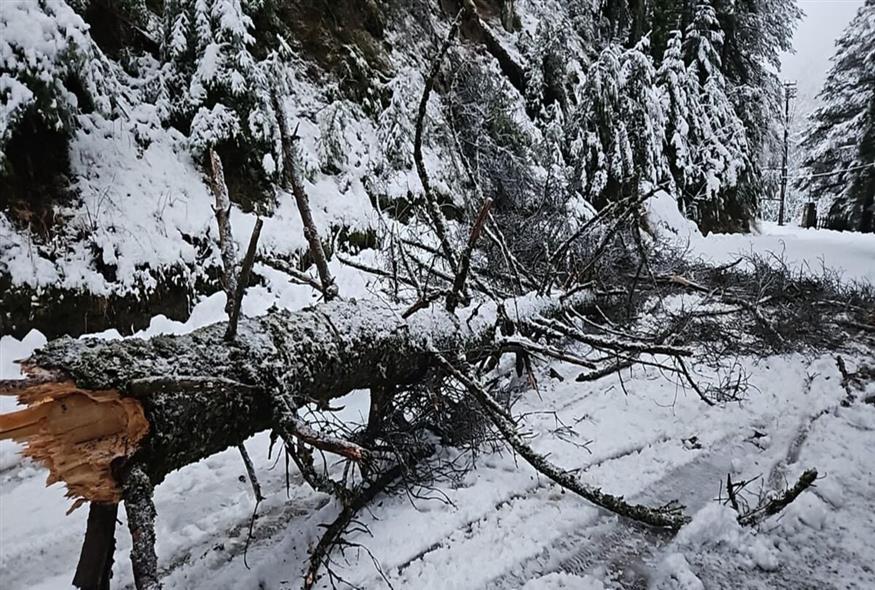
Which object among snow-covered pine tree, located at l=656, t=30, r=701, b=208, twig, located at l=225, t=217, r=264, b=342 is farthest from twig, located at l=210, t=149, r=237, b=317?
snow-covered pine tree, located at l=656, t=30, r=701, b=208

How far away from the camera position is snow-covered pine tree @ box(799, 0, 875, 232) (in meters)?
14.1

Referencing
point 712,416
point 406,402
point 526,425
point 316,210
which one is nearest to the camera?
point 406,402

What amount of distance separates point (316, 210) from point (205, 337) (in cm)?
449

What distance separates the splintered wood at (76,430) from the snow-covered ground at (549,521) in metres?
0.87

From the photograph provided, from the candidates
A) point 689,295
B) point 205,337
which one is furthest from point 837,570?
point 689,295

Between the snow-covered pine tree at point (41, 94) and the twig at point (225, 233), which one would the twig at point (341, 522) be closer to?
the twig at point (225, 233)

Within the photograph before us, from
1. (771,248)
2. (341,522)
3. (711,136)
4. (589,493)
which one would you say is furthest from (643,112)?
(341,522)

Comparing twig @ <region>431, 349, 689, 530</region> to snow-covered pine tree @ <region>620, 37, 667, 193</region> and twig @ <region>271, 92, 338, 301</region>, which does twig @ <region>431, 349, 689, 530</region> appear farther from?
snow-covered pine tree @ <region>620, 37, 667, 193</region>

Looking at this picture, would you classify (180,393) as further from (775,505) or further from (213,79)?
(213,79)

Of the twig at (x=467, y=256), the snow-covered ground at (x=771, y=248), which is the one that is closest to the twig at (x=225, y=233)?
the twig at (x=467, y=256)

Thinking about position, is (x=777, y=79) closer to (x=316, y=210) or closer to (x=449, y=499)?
(x=316, y=210)

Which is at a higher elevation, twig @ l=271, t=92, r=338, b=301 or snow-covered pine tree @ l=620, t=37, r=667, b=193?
snow-covered pine tree @ l=620, t=37, r=667, b=193

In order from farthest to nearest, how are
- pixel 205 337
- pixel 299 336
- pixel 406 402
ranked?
pixel 406 402, pixel 299 336, pixel 205 337

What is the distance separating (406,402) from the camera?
2.54 metres
